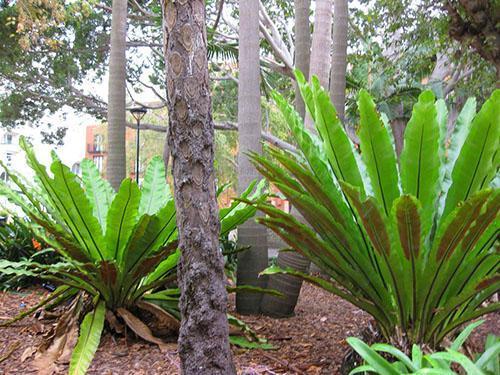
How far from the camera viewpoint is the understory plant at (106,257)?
3283mm

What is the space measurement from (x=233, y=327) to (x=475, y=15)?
5.58 m

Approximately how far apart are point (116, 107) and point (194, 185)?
7121mm

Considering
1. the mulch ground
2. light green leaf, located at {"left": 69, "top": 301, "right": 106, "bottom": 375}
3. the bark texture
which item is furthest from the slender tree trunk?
light green leaf, located at {"left": 69, "top": 301, "right": 106, "bottom": 375}

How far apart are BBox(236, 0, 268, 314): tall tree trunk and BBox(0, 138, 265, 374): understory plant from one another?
29.0 inches

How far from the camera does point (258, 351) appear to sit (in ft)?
10.9

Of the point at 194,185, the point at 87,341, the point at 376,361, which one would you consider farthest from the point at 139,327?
the point at 376,361

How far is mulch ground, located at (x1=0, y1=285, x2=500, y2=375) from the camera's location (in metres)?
3.02

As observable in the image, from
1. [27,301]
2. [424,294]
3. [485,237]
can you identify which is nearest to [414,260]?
[424,294]

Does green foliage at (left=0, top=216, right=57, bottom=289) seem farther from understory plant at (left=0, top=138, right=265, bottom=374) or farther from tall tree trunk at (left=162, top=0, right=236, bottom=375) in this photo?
tall tree trunk at (left=162, top=0, right=236, bottom=375)

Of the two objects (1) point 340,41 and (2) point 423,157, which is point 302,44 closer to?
(1) point 340,41

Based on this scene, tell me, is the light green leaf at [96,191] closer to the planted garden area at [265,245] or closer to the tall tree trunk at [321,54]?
the planted garden area at [265,245]

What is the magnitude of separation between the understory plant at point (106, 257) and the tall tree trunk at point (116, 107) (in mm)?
5190

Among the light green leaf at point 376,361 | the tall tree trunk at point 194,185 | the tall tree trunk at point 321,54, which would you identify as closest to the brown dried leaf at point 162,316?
the tall tree trunk at point 194,185

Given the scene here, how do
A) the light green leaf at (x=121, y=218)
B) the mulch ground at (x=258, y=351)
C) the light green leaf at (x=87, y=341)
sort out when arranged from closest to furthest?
1. the light green leaf at (x=87, y=341)
2. the mulch ground at (x=258, y=351)
3. the light green leaf at (x=121, y=218)
